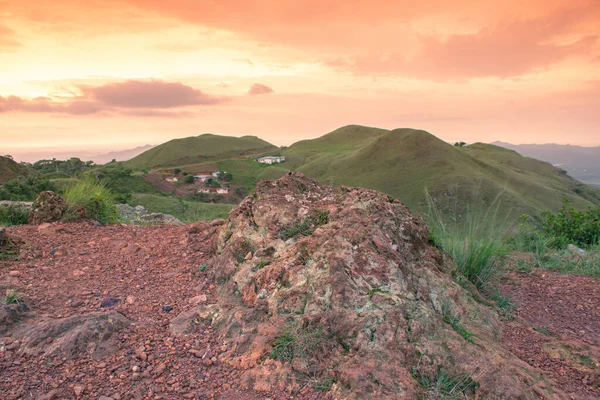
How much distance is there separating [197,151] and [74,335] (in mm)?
89409

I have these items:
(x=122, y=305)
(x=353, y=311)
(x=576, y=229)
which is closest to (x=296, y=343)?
(x=353, y=311)

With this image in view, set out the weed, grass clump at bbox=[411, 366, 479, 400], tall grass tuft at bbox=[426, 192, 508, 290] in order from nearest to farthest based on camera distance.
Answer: grass clump at bbox=[411, 366, 479, 400]
the weed
tall grass tuft at bbox=[426, 192, 508, 290]

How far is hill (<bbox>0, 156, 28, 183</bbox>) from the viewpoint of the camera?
1040 inches

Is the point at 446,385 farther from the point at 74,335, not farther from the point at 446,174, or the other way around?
the point at 446,174

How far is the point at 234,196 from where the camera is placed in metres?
49.9

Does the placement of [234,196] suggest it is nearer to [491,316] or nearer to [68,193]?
[68,193]

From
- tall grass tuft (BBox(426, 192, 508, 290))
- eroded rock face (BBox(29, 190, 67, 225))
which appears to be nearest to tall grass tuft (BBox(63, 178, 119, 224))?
eroded rock face (BBox(29, 190, 67, 225))

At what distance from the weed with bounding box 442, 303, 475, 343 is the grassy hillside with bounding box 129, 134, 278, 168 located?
76.9 metres

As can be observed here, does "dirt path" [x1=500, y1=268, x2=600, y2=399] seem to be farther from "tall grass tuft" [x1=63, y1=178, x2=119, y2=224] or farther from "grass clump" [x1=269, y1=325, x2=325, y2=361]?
"tall grass tuft" [x1=63, y1=178, x2=119, y2=224]

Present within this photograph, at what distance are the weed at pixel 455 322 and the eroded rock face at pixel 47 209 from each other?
5730 mm

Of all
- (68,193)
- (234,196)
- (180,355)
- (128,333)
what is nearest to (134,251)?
(128,333)

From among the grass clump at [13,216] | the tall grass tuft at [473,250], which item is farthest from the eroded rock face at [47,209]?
the tall grass tuft at [473,250]

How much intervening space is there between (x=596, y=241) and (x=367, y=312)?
30.9ft

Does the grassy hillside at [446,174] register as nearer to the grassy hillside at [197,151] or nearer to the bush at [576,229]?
the bush at [576,229]
